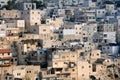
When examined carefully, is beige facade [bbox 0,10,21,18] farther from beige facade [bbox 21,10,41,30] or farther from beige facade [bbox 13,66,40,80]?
beige facade [bbox 13,66,40,80]

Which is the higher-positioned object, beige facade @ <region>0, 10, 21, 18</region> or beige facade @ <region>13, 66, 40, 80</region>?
beige facade @ <region>0, 10, 21, 18</region>

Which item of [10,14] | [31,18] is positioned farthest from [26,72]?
[10,14]

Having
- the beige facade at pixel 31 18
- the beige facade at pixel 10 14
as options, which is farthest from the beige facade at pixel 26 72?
the beige facade at pixel 10 14

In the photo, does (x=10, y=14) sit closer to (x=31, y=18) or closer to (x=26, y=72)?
(x=31, y=18)

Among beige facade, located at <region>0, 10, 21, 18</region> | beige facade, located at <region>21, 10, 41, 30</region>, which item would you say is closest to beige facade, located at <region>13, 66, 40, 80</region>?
beige facade, located at <region>21, 10, 41, 30</region>

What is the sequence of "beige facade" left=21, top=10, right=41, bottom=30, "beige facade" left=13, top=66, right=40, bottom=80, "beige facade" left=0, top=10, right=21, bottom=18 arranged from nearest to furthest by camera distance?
1. "beige facade" left=13, top=66, right=40, bottom=80
2. "beige facade" left=21, top=10, right=41, bottom=30
3. "beige facade" left=0, top=10, right=21, bottom=18

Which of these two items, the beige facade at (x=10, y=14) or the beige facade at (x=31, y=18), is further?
the beige facade at (x=10, y=14)

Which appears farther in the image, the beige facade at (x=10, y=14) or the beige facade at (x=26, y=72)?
the beige facade at (x=10, y=14)

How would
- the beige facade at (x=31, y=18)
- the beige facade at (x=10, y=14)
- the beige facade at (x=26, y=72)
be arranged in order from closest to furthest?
the beige facade at (x=26, y=72) → the beige facade at (x=31, y=18) → the beige facade at (x=10, y=14)

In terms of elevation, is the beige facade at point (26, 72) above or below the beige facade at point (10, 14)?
below

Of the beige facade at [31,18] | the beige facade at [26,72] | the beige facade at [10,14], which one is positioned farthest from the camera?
the beige facade at [10,14]

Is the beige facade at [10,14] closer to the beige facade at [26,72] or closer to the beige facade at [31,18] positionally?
the beige facade at [31,18]

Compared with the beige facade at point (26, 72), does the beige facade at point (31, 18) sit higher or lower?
higher

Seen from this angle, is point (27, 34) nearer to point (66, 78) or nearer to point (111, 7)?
point (66, 78)
